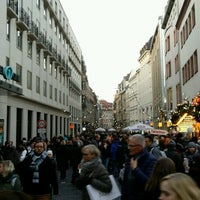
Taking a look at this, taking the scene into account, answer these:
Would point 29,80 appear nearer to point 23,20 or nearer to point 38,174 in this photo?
point 23,20

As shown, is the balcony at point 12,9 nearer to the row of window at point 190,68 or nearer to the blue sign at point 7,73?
the blue sign at point 7,73

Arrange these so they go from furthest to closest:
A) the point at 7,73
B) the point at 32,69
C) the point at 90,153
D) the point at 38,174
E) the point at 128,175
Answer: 1. the point at 32,69
2. the point at 7,73
3. the point at 38,174
4. the point at 90,153
5. the point at 128,175

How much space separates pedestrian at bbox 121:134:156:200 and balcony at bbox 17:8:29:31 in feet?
85.8

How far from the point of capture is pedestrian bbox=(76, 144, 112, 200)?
582 cm

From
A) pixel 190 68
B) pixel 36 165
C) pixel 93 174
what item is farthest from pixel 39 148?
pixel 190 68

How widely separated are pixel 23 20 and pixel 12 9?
3.07 m

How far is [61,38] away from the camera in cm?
5225

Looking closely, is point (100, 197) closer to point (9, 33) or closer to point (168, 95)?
point (9, 33)

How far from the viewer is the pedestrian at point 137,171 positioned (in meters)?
5.21

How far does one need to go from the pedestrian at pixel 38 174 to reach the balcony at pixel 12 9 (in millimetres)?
21775

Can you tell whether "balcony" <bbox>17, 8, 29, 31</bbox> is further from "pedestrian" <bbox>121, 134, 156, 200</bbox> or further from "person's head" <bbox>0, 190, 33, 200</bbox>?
"person's head" <bbox>0, 190, 33, 200</bbox>

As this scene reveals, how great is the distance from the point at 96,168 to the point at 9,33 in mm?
24102

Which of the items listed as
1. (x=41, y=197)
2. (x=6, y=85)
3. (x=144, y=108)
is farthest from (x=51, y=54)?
(x=144, y=108)

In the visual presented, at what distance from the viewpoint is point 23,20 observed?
31.0m
